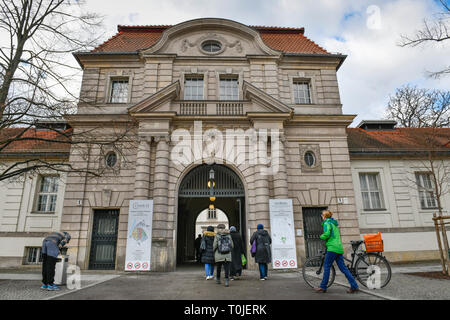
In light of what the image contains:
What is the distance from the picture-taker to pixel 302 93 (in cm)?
1639

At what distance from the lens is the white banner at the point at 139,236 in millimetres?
11626

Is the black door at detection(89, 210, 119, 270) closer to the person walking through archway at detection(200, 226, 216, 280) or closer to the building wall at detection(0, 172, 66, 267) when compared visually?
the building wall at detection(0, 172, 66, 267)

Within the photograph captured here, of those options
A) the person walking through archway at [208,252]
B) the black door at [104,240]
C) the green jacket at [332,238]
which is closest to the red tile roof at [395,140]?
the person walking through archway at [208,252]

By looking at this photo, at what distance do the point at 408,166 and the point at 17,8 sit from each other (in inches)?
816

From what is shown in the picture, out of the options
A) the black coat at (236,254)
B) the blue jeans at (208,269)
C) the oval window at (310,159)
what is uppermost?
the oval window at (310,159)

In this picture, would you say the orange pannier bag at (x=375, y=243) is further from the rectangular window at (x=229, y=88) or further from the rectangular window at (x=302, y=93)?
the rectangular window at (x=229, y=88)

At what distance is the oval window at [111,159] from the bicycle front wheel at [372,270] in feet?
38.9

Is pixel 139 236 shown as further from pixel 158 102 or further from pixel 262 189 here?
pixel 158 102

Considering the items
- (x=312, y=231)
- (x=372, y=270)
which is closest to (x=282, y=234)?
(x=312, y=231)

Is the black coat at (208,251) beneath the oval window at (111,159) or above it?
beneath

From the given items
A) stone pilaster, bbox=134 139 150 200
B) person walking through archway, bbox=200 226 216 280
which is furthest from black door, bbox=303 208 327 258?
stone pilaster, bbox=134 139 150 200

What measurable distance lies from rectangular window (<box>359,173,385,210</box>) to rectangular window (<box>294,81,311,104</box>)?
5667mm
